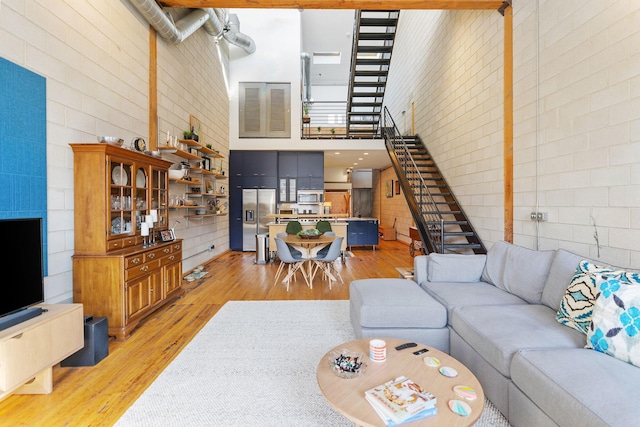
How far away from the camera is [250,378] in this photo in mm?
2174

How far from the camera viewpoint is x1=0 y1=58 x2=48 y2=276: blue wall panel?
221 centimetres

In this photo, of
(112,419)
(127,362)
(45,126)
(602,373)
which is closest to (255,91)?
(45,126)

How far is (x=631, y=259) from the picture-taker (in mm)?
2268

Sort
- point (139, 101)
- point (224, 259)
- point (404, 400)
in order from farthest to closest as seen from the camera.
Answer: point (224, 259), point (139, 101), point (404, 400)

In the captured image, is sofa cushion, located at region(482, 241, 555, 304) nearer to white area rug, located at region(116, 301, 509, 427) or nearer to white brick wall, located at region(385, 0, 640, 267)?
white brick wall, located at region(385, 0, 640, 267)

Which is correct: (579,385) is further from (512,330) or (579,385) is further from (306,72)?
(306,72)

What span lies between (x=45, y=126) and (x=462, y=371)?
3618mm

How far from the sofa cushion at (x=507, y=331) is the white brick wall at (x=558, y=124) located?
100cm

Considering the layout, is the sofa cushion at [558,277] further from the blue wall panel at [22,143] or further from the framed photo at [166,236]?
the blue wall panel at [22,143]

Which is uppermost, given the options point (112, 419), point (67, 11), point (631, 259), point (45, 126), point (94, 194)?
point (67, 11)

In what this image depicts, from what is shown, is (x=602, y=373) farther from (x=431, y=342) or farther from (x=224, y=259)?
(x=224, y=259)

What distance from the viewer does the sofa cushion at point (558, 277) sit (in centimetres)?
216

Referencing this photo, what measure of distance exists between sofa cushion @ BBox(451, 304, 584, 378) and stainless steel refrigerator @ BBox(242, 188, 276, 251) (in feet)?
21.1

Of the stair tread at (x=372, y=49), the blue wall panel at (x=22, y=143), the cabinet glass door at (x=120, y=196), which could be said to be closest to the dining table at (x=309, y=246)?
the cabinet glass door at (x=120, y=196)
